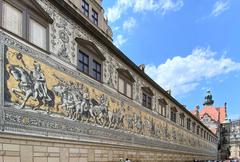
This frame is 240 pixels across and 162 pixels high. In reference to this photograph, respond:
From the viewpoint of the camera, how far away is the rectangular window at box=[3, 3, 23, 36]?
38.2ft

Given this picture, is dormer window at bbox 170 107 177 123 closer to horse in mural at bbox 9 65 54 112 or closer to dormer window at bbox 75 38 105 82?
dormer window at bbox 75 38 105 82

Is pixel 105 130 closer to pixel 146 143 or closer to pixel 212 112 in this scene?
pixel 146 143

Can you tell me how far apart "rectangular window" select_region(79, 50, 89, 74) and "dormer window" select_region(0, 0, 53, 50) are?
9.85 ft

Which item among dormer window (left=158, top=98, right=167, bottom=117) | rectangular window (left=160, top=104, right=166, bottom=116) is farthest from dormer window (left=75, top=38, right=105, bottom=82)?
rectangular window (left=160, top=104, right=166, bottom=116)

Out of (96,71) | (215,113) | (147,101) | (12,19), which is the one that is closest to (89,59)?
(96,71)

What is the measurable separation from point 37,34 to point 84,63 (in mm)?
3934

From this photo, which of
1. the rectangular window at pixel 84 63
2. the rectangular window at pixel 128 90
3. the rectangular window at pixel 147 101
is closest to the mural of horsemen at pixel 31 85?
the rectangular window at pixel 84 63

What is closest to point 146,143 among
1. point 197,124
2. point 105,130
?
point 105,130

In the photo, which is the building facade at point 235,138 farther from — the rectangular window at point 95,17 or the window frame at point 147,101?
the rectangular window at point 95,17

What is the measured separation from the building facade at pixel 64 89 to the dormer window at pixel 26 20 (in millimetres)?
30

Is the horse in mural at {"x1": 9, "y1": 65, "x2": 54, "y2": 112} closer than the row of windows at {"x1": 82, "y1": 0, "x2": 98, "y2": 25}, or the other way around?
the horse in mural at {"x1": 9, "y1": 65, "x2": 54, "y2": 112}

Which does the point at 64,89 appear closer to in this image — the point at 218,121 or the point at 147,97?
the point at 147,97

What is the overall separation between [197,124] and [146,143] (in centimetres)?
2889

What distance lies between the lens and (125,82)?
2272 centimetres
